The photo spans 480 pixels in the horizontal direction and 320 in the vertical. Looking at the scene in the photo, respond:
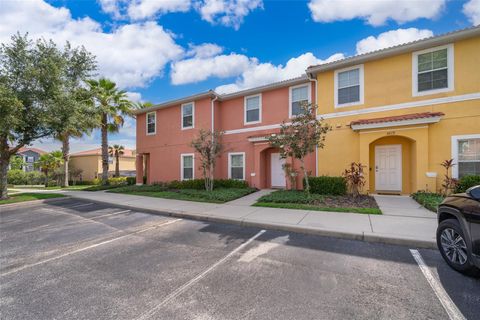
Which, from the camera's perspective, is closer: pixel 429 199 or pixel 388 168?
pixel 429 199

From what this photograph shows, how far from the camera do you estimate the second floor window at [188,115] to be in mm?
15461

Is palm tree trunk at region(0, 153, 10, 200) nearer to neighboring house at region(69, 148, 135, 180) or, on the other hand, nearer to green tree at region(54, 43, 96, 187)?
green tree at region(54, 43, 96, 187)

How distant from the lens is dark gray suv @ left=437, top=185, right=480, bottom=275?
3.28 m

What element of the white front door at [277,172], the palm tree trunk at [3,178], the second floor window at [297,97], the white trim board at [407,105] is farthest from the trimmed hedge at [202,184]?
the palm tree trunk at [3,178]

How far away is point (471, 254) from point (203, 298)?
390 centimetres

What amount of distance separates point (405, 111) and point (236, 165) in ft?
29.6

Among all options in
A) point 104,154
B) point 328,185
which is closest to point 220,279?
point 328,185

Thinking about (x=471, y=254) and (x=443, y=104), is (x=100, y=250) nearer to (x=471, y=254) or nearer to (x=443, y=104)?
(x=471, y=254)

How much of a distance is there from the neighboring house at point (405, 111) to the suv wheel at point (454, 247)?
6325 millimetres

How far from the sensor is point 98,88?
17234mm

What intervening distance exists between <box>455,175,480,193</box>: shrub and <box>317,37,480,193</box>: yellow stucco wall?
0.74 metres

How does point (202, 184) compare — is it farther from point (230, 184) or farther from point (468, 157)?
point (468, 157)

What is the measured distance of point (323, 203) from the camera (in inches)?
340

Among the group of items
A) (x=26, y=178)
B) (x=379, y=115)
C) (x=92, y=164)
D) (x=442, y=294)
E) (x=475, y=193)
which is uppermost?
(x=379, y=115)
